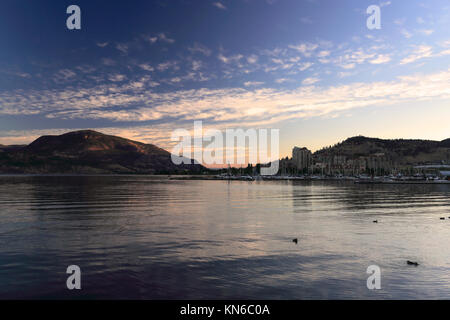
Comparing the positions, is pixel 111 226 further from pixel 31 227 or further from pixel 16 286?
pixel 16 286
